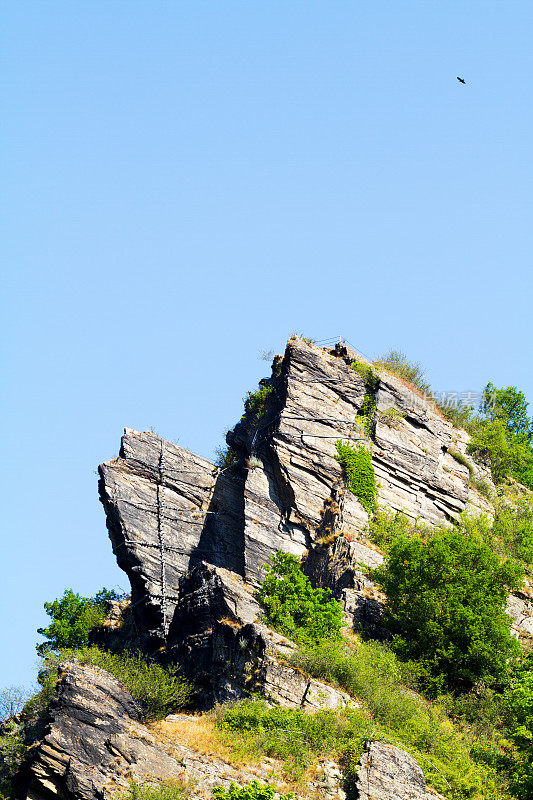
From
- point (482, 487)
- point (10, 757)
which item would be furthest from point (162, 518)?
point (482, 487)

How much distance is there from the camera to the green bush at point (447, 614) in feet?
114

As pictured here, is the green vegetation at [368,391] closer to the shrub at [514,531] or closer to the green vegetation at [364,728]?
the shrub at [514,531]

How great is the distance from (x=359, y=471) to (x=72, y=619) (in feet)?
50.5

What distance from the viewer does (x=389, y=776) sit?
87.2 feet

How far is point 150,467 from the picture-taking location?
144 feet

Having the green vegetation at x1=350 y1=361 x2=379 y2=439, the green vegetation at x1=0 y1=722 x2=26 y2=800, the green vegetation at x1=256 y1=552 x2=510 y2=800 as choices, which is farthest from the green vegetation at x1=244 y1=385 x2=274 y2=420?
the green vegetation at x1=0 y1=722 x2=26 y2=800

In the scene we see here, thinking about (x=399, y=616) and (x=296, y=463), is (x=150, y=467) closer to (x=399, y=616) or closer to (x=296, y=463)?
(x=296, y=463)

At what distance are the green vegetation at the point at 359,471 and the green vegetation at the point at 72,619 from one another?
512 inches

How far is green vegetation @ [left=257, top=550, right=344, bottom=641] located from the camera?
110 feet

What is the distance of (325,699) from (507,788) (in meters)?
6.04

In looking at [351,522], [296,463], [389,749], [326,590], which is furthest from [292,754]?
[296,463]

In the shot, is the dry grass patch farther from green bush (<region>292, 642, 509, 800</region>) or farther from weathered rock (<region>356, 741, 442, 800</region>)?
green bush (<region>292, 642, 509, 800</region>)

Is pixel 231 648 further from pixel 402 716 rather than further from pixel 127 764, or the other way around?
pixel 127 764

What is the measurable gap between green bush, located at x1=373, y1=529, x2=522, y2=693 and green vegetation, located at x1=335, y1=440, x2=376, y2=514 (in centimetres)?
538
